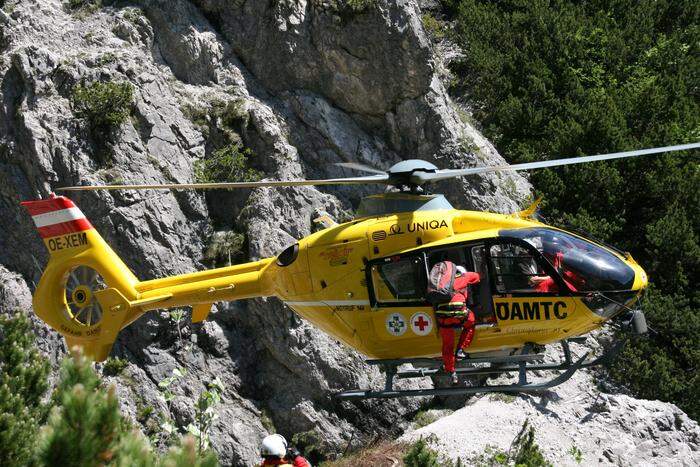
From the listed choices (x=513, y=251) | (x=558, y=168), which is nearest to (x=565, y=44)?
(x=558, y=168)

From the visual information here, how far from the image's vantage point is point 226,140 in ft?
60.5

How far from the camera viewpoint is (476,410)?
51.2ft

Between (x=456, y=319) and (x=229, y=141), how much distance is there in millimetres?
9411

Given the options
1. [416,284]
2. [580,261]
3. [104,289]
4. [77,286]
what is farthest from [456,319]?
[77,286]

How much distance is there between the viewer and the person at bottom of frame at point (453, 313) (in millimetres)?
10438

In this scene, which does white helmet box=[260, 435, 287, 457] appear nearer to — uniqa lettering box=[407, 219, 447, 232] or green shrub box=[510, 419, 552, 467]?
uniqa lettering box=[407, 219, 447, 232]

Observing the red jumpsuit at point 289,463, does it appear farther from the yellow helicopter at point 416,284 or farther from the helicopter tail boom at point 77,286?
the helicopter tail boom at point 77,286

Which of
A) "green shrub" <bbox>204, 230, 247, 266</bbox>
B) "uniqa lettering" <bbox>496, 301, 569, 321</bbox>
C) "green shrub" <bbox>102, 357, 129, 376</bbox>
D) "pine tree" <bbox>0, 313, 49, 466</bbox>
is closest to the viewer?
"pine tree" <bbox>0, 313, 49, 466</bbox>

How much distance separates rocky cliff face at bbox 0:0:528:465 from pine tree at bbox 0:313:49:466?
4427 millimetres

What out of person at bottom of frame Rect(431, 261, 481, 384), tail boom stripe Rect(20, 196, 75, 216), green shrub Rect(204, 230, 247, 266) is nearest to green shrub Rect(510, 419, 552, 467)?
person at bottom of frame Rect(431, 261, 481, 384)

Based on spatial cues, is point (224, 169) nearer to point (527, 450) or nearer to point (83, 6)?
point (83, 6)

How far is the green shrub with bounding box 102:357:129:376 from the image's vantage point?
1587 cm

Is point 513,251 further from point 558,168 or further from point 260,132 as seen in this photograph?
point 558,168

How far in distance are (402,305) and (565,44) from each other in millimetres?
15627
